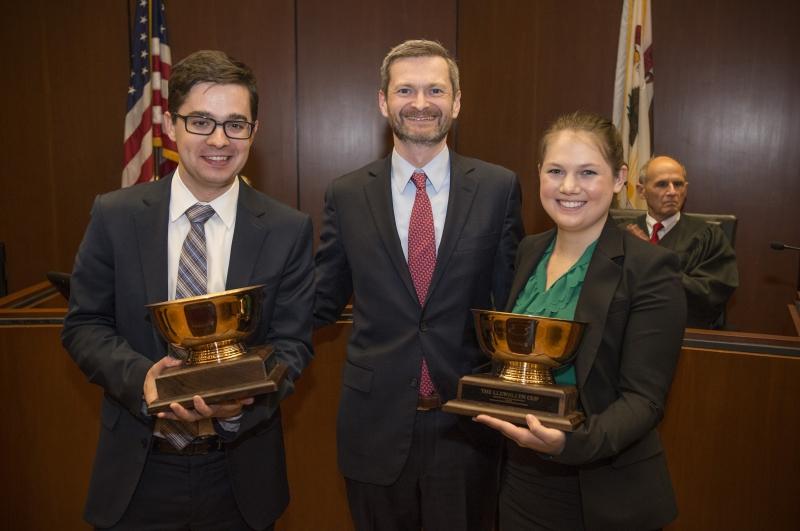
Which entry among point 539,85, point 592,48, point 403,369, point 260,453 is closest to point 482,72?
point 539,85

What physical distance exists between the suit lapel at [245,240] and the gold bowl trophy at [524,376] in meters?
0.57

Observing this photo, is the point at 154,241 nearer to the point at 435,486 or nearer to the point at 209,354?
the point at 209,354

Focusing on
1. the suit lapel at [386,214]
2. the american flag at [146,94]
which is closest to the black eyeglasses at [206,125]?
the suit lapel at [386,214]

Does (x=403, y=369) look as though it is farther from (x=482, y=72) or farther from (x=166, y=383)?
(x=482, y=72)

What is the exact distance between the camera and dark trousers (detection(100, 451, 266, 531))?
5.28 feet

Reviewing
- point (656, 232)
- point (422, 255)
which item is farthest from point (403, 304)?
point (656, 232)

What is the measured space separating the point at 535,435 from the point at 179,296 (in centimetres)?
89

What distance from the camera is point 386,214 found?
6.63ft

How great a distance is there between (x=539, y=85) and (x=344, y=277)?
3.91m

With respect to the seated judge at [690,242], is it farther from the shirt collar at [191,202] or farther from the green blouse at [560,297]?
the shirt collar at [191,202]

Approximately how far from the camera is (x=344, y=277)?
2.18 meters

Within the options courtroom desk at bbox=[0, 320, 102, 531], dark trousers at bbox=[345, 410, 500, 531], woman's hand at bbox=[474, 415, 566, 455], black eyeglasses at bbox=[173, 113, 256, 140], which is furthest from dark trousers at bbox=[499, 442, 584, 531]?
courtroom desk at bbox=[0, 320, 102, 531]

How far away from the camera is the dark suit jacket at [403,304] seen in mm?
1949

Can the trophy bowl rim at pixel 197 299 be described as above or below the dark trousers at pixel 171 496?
above
